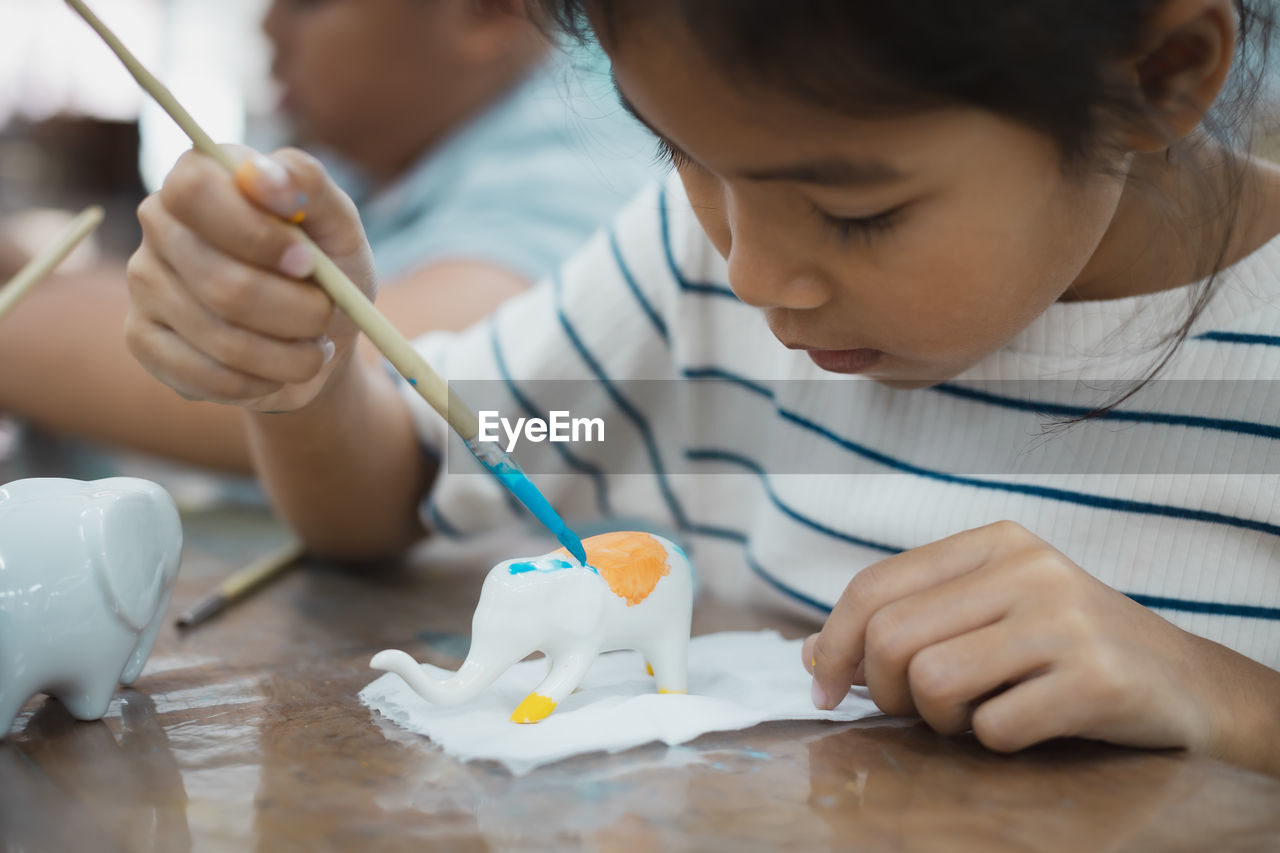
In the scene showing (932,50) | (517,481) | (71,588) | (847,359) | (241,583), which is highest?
(932,50)

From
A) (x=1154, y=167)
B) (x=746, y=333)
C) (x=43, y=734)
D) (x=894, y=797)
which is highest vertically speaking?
(x=1154, y=167)

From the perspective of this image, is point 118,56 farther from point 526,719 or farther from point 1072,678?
point 1072,678

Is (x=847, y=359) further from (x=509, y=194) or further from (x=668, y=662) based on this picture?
(x=509, y=194)

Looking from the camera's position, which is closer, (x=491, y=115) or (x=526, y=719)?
(x=526, y=719)

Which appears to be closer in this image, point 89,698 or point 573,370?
point 89,698

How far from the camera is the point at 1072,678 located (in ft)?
1.48

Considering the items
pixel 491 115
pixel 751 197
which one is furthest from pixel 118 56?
pixel 491 115

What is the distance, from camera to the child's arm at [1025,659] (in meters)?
0.45

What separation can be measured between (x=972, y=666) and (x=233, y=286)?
1.23ft

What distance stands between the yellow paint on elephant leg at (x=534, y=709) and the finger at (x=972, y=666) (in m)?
0.16

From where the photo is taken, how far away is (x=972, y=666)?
0.46 meters

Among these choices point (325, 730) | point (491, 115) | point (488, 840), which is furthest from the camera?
point (491, 115)

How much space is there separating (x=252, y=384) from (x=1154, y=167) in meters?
0.48

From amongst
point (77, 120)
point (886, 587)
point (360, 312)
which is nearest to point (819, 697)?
point (886, 587)
